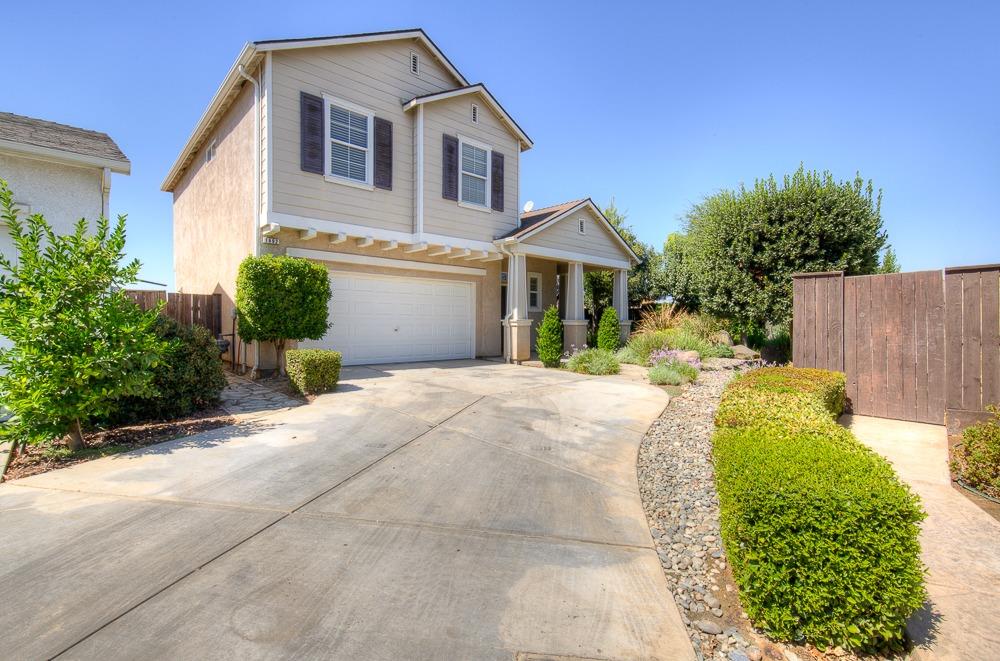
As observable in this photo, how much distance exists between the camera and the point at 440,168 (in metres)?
11.6

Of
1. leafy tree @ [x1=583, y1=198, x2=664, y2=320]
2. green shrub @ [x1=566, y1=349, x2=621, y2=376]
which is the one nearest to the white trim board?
green shrub @ [x1=566, y1=349, x2=621, y2=376]

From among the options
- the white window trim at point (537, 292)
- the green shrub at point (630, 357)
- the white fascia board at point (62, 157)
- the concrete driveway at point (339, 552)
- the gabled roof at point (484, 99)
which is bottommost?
the concrete driveway at point (339, 552)

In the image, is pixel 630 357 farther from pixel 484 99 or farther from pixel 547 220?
pixel 484 99

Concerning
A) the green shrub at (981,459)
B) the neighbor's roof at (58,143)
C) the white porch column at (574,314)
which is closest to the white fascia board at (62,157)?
the neighbor's roof at (58,143)

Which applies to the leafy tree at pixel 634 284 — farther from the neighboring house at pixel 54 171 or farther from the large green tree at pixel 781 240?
the neighboring house at pixel 54 171

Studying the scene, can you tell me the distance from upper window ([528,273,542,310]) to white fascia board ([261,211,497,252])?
12.1 ft

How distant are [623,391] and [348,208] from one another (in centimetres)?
729

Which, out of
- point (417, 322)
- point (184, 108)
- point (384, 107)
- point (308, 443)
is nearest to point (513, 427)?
point (308, 443)

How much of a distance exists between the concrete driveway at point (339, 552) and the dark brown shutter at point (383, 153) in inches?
278

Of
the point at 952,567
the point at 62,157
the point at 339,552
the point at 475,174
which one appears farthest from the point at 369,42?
the point at 952,567

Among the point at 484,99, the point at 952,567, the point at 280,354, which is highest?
the point at 484,99

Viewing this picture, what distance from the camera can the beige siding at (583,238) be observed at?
1318 cm

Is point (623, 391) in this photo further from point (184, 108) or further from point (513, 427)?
point (184, 108)

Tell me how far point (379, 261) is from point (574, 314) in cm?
632
